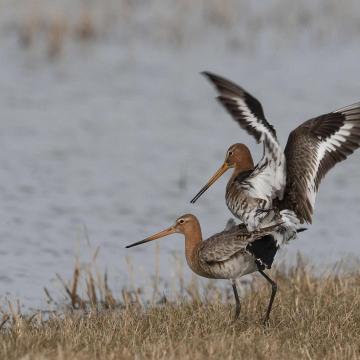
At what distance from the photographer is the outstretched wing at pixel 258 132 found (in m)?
7.30

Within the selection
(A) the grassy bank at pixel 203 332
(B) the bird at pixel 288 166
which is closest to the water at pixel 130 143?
(A) the grassy bank at pixel 203 332

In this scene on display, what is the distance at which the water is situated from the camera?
11078 millimetres

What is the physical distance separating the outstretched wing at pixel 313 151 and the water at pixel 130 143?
2729 mm

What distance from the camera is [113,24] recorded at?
19453mm

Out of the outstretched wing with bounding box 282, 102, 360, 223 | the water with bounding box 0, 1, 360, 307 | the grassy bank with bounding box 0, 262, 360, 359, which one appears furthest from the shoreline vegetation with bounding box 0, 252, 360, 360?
the water with bounding box 0, 1, 360, 307

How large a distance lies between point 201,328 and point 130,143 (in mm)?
7240

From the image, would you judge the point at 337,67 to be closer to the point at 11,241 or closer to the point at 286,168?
the point at 11,241

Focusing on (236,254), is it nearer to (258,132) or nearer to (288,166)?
(288,166)

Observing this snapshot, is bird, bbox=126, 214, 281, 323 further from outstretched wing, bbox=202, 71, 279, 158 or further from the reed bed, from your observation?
the reed bed

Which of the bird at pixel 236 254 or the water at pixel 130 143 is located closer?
the bird at pixel 236 254

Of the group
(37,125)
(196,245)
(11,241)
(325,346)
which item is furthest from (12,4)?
(325,346)

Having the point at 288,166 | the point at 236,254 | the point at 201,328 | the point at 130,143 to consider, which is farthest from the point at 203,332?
the point at 130,143

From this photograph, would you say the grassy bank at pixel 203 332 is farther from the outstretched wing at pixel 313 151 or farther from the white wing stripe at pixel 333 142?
the white wing stripe at pixel 333 142

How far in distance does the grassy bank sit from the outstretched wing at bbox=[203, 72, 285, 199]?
0.94 metres
